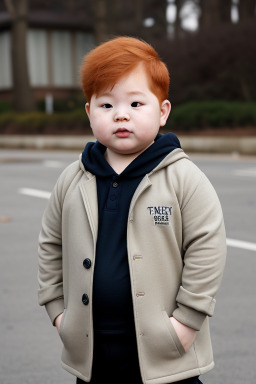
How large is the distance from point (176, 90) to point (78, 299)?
25.7 m

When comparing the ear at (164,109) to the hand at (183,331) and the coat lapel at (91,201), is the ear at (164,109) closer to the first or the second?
the coat lapel at (91,201)

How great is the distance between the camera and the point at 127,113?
2.37 m

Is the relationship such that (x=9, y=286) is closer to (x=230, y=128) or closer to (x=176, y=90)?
(x=230, y=128)

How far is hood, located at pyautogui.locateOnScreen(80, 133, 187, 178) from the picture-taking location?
8.02ft

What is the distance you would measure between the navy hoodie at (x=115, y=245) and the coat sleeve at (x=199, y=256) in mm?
155

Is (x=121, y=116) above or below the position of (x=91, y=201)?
above

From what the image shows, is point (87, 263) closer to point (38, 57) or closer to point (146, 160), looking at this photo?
point (146, 160)

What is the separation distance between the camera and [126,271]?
239 cm

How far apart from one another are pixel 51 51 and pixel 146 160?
3791cm

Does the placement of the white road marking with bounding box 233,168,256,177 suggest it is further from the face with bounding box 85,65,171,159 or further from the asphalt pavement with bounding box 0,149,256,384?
the face with bounding box 85,65,171,159

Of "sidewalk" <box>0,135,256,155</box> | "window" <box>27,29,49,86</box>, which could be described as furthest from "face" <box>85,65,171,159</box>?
"window" <box>27,29,49,86</box>

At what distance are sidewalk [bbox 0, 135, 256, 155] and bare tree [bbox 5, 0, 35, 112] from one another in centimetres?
564

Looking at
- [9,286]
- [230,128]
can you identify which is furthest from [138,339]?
[230,128]

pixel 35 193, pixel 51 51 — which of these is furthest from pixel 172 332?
pixel 51 51
